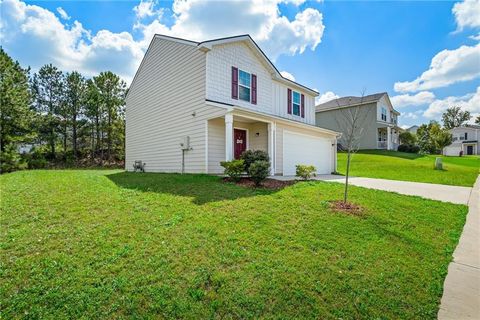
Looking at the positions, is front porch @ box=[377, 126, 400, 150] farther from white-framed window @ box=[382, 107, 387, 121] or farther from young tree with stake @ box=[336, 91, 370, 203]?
young tree with stake @ box=[336, 91, 370, 203]

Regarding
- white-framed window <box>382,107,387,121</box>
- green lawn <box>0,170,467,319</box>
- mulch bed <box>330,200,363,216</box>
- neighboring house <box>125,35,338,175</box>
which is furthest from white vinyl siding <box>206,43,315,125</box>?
white-framed window <box>382,107,387,121</box>

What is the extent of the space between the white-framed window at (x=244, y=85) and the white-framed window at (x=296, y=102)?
4.51m

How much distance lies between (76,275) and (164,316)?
150 cm

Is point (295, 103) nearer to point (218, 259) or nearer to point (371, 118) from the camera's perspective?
point (218, 259)

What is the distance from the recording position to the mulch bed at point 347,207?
19.2ft

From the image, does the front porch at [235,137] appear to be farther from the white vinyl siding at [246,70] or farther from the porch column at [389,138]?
the porch column at [389,138]

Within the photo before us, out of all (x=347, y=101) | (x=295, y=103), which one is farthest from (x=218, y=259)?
(x=347, y=101)

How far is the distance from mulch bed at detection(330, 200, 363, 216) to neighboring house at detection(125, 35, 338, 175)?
456 cm

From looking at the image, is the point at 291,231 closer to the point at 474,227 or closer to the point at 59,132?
the point at 474,227

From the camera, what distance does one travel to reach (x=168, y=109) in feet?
43.4

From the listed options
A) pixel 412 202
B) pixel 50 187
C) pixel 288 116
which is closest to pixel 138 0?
pixel 50 187

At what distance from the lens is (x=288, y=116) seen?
16031 mm

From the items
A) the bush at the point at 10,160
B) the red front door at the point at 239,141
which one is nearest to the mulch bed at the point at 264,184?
the red front door at the point at 239,141

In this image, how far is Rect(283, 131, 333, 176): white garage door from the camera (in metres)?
12.7
